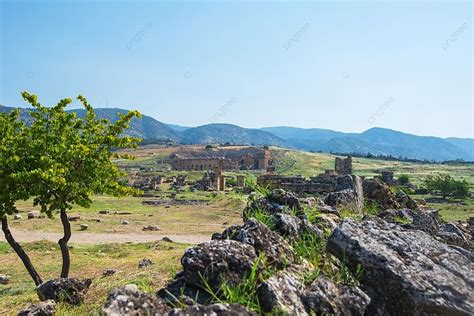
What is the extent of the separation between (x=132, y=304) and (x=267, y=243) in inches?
76.7

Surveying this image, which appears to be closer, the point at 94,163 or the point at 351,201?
the point at 351,201

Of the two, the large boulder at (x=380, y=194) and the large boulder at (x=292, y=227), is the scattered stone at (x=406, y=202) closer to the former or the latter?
the large boulder at (x=380, y=194)

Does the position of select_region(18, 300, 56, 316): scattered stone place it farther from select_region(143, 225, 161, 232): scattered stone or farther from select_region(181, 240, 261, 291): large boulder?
select_region(143, 225, 161, 232): scattered stone

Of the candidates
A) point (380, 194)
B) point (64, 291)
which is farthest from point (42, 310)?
point (380, 194)

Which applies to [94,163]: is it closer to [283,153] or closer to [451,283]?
[451,283]

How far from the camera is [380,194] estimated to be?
14039mm

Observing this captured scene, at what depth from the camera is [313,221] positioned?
7852 mm

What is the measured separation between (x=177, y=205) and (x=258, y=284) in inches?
2173

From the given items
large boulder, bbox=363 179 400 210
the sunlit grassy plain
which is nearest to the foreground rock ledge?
the sunlit grassy plain

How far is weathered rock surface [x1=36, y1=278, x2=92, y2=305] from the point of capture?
28.3 feet

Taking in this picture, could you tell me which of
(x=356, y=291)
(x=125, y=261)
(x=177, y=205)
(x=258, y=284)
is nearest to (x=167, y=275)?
(x=258, y=284)

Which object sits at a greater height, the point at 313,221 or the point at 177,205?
the point at 313,221

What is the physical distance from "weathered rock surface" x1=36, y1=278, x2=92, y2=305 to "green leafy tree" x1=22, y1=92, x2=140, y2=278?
247 inches

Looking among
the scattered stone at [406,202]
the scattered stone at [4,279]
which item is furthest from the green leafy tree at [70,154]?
the scattered stone at [406,202]
